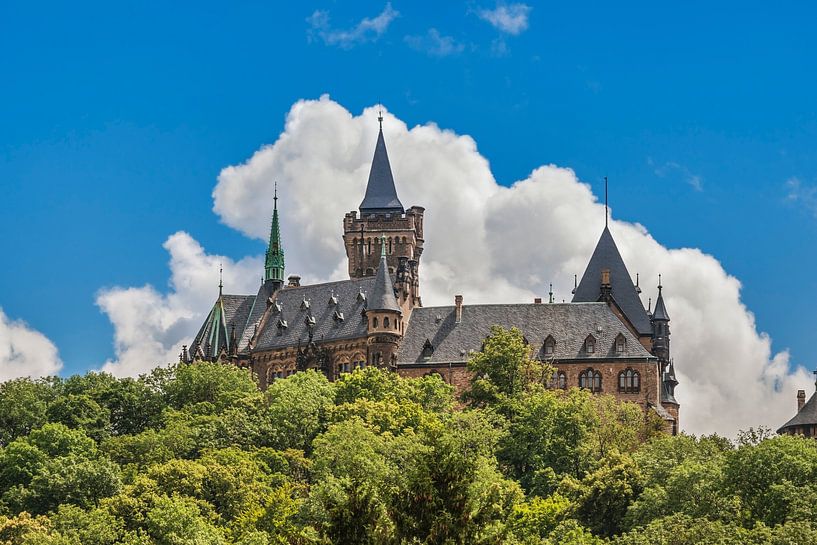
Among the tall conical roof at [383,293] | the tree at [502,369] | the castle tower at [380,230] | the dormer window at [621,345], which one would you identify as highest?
the castle tower at [380,230]

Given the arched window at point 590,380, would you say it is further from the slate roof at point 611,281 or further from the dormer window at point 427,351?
the dormer window at point 427,351

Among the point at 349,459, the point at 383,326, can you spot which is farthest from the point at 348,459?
the point at 383,326

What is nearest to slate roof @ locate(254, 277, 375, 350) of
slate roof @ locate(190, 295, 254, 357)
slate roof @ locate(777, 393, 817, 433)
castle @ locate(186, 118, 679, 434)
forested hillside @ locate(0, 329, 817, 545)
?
castle @ locate(186, 118, 679, 434)

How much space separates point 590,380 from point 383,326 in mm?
17664

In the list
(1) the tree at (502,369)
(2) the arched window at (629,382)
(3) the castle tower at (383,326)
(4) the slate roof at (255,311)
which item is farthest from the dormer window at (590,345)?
(4) the slate roof at (255,311)

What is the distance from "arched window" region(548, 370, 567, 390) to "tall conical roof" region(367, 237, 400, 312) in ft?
47.6

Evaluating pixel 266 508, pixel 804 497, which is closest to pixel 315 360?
pixel 266 508

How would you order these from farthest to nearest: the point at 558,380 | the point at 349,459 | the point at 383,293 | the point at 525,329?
the point at 383,293 < the point at 525,329 < the point at 558,380 < the point at 349,459

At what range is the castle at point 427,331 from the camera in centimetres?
14375

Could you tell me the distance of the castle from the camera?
A: 472 feet

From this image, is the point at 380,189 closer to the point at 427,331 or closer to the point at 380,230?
the point at 380,230

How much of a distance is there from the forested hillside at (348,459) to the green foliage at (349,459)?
0.15 metres

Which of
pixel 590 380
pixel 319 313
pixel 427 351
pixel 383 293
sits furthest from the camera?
pixel 319 313

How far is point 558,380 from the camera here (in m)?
144
